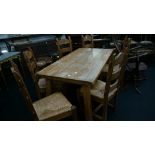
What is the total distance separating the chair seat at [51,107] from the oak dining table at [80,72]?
0.77ft

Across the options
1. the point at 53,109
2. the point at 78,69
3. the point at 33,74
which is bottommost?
the point at 53,109

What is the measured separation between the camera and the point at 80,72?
6.59 feet

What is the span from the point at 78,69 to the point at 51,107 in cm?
62

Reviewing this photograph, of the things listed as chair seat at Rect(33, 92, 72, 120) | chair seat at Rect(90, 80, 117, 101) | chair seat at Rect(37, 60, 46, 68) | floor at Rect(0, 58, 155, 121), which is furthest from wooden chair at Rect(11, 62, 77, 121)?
chair seat at Rect(37, 60, 46, 68)

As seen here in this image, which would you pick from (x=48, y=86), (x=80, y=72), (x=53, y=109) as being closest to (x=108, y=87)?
(x=80, y=72)

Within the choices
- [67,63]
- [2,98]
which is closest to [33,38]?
[2,98]

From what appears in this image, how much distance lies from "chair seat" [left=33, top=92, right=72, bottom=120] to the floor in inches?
21.1

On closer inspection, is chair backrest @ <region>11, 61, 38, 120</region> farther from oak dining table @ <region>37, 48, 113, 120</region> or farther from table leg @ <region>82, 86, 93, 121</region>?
table leg @ <region>82, 86, 93, 121</region>

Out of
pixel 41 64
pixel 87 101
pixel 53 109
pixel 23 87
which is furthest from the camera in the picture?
pixel 41 64

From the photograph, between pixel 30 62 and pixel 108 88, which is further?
pixel 30 62

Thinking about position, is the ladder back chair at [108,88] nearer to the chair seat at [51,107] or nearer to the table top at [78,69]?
the table top at [78,69]

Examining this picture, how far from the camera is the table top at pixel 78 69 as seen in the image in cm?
184

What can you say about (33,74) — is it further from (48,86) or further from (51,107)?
(51,107)

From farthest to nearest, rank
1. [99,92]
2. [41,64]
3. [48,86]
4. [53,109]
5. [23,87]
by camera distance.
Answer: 1. [41,64]
2. [48,86]
3. [99,92]
4. [53,109]
5. [23,87]
